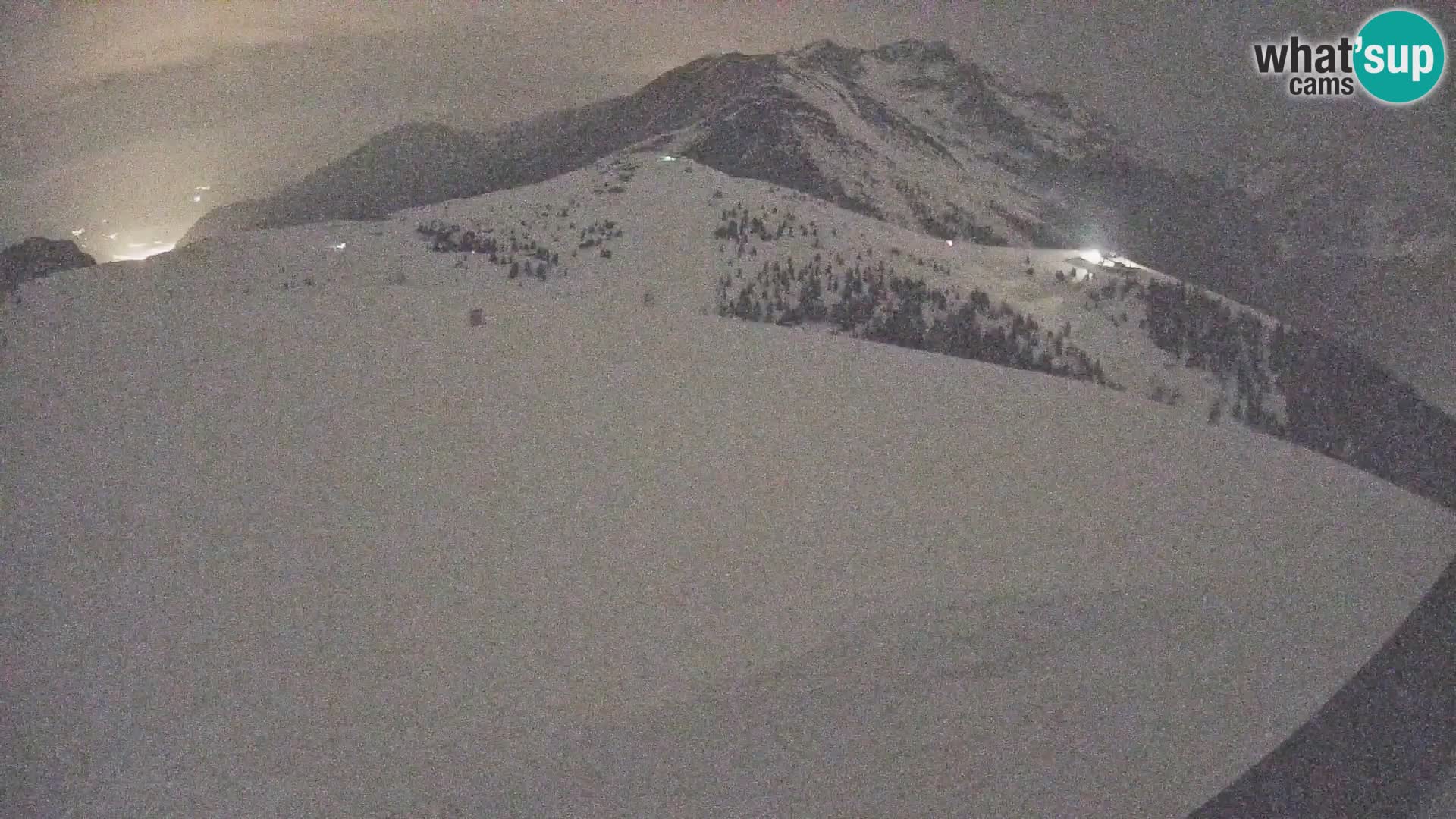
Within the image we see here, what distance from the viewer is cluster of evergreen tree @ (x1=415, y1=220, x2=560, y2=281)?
7.11 m

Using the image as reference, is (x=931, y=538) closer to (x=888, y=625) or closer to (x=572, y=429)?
Result: (x=888, y=625)

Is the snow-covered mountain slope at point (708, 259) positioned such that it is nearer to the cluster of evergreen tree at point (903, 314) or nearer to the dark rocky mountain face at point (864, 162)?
the cluster of evergreen tree at point (903, 314)

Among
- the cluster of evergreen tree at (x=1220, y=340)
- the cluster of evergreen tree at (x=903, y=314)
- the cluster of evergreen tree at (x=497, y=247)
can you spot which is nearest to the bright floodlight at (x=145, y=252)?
the cluster of evergreen tree at (x=497, y=247)

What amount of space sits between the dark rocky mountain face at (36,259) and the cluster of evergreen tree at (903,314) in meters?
5.55

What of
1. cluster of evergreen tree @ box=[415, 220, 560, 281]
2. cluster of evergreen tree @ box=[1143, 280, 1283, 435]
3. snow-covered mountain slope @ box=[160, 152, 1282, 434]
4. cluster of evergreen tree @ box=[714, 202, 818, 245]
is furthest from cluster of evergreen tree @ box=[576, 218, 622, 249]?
cluster of evergreen tree @ box=[1143, 280, 1283, 435]

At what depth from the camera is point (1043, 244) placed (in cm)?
948

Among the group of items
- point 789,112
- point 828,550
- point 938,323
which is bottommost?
point 828,550

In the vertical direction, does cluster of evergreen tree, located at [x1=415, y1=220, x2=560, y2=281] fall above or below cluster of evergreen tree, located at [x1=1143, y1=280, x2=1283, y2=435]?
above

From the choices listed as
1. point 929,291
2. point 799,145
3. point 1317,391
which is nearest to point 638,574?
point 929,291

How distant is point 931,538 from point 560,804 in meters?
1.81

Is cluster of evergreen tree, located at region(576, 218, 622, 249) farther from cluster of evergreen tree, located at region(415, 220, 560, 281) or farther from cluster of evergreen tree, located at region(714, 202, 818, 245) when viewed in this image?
cluster of evergreen tree, located at region(714, 202, 818, 245)

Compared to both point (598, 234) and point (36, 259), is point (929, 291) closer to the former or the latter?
point (598, 234)

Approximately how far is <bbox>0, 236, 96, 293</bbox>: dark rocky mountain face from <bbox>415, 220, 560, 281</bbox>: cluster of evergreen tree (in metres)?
2.93

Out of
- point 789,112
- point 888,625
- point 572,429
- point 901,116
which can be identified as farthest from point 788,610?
point 901,116
